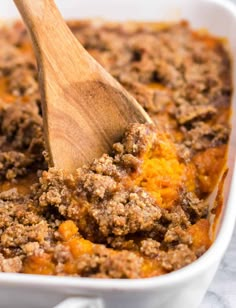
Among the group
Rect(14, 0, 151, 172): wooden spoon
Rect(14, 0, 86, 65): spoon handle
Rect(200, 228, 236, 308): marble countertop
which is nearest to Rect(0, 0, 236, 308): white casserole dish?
Rect(200, 228, 236, 308): marble countertop

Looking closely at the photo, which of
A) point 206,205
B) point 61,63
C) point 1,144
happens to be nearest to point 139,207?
point 206,205

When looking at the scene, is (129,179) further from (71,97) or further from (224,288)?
(224,288)

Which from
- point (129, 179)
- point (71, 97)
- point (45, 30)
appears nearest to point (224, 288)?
point (129, 179)

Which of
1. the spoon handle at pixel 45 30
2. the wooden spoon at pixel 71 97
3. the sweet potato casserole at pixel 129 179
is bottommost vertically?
the sweet potato casserole at pixel 129 179

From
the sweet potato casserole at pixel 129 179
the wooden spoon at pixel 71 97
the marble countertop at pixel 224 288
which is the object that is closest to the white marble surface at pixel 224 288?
the marble countertop at pixel 224 288

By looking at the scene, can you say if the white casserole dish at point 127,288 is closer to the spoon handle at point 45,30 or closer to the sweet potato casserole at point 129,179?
the sweet potato casserole at point 129,179

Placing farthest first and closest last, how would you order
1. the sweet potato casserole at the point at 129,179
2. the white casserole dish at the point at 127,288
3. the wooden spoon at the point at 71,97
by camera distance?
the wooden spoon at the point at 71,97 → the sweet potato casserole at the point at 129,179 → the white casserole dish at the point at 127,288

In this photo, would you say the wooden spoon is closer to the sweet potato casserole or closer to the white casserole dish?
the sweet potato casserole
